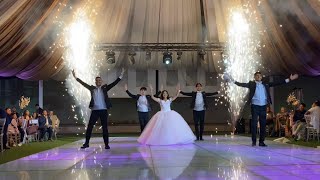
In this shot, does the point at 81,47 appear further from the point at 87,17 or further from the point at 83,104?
the point at 83,104

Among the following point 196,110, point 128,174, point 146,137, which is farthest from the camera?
point 196,110

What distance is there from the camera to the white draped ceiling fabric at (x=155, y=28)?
8.77 m

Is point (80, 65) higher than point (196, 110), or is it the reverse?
point (80, 65)

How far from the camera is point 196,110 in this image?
1082 centimetres

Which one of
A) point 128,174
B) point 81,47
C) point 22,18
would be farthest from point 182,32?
point 128,174

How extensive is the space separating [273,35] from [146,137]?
14.1ft

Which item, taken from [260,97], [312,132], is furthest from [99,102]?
[312,132]

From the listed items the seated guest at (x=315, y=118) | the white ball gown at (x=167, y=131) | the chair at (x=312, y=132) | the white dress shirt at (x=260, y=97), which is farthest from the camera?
the chair at (x=312, y=132)

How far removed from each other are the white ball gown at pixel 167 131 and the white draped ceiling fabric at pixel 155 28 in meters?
3.22

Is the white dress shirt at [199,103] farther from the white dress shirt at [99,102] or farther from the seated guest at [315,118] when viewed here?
the white dress shirt at [99,102]

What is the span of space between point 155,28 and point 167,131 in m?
6.64

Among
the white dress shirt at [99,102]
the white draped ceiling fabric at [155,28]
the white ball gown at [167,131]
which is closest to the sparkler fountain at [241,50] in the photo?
the white draped ceiling fabric at [155,28]

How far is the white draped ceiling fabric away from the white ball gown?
3.22 m

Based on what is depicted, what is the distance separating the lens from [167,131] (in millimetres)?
9461
